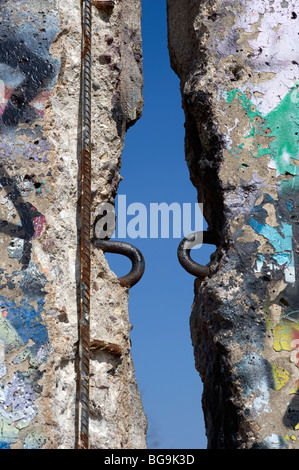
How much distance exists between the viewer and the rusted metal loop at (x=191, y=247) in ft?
11.8

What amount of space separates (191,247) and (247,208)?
9.9 inches

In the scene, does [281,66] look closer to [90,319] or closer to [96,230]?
[96,230]

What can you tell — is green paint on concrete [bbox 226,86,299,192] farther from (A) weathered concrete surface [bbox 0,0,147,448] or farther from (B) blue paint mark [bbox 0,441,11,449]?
(B) blue paint mark [bbox 0,441,11,449]

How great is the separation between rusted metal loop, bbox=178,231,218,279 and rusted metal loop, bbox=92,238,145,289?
0.54 ft

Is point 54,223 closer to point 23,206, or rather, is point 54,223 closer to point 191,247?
point 23,206

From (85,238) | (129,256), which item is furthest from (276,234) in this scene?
(85,238)

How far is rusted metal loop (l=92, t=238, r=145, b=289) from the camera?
3527mm

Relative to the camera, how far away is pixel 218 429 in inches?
136

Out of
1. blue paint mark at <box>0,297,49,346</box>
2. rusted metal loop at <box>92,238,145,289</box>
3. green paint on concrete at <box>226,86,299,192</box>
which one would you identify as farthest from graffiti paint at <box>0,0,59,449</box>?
green paint on concrete at <box>226,86,299,192</box>

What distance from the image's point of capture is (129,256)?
140 inches

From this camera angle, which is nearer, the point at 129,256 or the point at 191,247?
the point at 129,256
